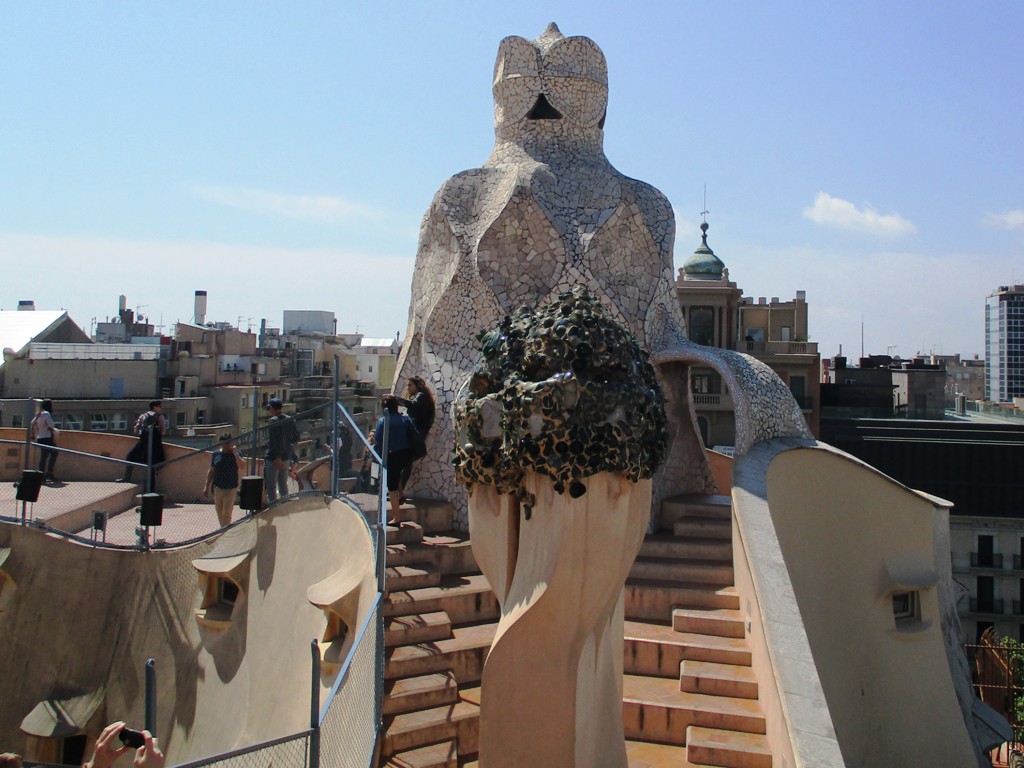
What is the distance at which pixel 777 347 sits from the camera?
109ft

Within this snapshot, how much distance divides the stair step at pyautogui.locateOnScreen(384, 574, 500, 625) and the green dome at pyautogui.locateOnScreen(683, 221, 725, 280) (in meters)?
27.0

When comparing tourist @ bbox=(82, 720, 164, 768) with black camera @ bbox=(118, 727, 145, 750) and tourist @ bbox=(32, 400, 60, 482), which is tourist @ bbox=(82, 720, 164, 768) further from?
tourist @ bbox=(32, 400, 60, 482)

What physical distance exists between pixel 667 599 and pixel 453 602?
6.54 feet

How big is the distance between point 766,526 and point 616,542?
3175 millimetres

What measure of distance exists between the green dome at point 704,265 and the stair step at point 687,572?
1021 inches

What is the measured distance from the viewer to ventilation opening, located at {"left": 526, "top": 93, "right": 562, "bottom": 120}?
35.8 ft

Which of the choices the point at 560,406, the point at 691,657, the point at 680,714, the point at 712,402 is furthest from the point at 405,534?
the point at 712,402

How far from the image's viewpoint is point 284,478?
8.92 m

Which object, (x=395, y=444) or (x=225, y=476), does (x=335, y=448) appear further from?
(x=225, y=476)

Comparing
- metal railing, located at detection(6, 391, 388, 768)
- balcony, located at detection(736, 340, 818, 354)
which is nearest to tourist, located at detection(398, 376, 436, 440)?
metal railing, located at detection(6, 391, 388, 768)

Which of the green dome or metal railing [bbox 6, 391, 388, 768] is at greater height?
the green dome

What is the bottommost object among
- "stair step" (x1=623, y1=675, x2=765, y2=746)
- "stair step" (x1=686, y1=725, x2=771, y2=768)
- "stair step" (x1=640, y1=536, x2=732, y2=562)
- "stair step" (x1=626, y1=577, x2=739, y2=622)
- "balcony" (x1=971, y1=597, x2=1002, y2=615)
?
"balcony" (x1=971, y1=597, x2=1002, y2=615)

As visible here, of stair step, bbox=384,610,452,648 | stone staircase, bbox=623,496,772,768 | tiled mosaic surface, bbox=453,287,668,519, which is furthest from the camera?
stair step, bbox=384,610,452,648

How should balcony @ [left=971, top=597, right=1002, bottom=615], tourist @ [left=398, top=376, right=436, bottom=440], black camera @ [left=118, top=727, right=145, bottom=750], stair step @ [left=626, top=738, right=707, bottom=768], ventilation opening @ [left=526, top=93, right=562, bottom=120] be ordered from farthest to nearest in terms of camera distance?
balcony @ [left=971, top=597, right=1002, bottom=615]
ventilation opening @ [left=526, top=93, right=562, bottom=120]
tourist @ [left=398, top=376, right=436, bottom=440]
stair step @ [left=626, top=738, right=707, bottom=768]
black camera @ [left=118, top=727, right=145, bottom=750]
